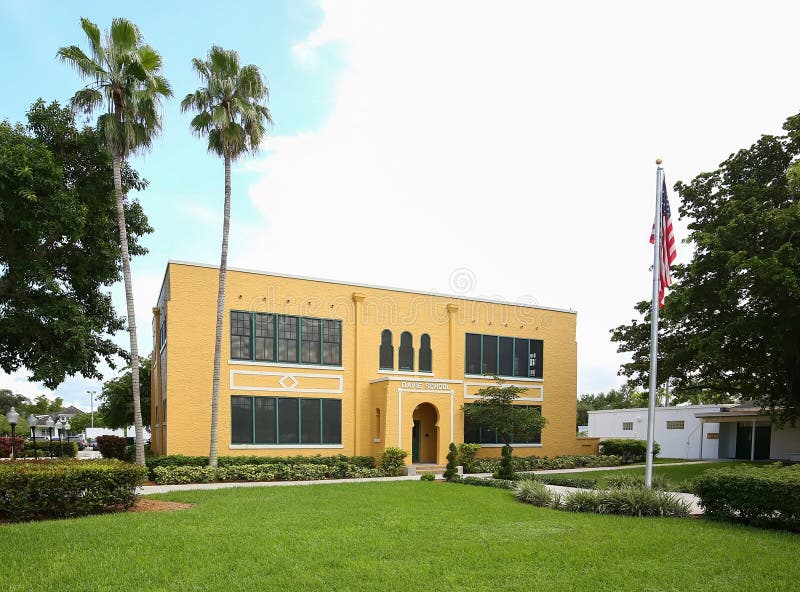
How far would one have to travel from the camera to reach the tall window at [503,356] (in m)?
29.1

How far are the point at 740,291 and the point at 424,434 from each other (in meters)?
14.5

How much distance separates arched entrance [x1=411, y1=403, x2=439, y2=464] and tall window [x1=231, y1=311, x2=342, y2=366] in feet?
16.4

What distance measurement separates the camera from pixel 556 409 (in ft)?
103

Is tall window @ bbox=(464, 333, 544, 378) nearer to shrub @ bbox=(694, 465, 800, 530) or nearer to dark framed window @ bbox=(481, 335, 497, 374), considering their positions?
dark framed window @ bbox=(481, 335, 497, 374)

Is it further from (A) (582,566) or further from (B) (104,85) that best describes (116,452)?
(A) (582,566)

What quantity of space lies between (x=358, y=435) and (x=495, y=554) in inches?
667

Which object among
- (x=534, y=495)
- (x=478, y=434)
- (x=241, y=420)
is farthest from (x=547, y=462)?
(x=241, y=420)

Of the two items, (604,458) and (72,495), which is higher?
(72,495)

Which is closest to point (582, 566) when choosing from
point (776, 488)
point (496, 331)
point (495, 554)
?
point (495, 554)

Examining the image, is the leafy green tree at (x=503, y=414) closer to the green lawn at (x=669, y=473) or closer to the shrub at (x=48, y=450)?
the green lawn at (x=669, y=473)

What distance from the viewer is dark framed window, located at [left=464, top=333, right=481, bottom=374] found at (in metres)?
28.9

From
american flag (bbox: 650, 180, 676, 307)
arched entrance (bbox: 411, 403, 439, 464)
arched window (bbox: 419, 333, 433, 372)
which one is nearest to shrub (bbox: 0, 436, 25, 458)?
arched entrance (bbox: 411, 403, 439, 464)

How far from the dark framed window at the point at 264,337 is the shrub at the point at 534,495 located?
39.7 ft

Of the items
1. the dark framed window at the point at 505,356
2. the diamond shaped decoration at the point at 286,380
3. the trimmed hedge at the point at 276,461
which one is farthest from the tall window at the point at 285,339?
the dark framed window at the point at 505,356
